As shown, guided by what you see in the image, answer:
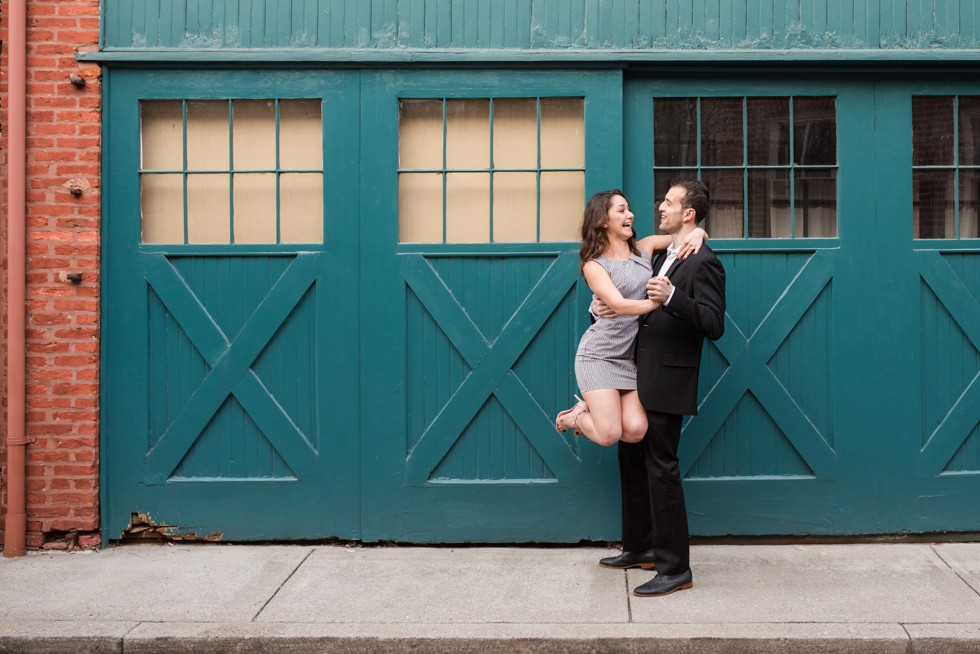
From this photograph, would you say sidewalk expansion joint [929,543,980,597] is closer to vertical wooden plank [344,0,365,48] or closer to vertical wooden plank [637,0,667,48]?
vertical wooden plank [637,0,667,48]

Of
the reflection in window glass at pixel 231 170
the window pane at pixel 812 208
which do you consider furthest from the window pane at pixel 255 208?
the window pane at pixel 812 208

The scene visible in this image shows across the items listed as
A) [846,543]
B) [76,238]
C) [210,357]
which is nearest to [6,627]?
[210,357]

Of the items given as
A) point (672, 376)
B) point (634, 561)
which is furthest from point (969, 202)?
point (634, 561)

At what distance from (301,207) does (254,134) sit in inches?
21.5

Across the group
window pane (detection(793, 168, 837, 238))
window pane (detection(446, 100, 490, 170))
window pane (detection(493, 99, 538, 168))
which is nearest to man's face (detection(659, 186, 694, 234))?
window pane (detection(493, 99, 538, 168))

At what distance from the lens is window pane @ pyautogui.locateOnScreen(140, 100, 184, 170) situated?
5750mm

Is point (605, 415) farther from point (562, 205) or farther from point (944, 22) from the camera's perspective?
point (944, 22)

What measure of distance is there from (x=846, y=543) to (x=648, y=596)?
1723 mm

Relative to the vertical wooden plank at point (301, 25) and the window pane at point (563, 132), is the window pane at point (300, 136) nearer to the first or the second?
the vertical wooden plank at point (301, 25)

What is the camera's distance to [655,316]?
4.84m

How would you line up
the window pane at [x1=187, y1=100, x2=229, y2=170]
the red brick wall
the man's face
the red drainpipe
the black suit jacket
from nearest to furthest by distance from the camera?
the black suit jacket
the man's face
the red drainpipe
the red brick wall
the window pane at [x1=187, y1=100, x2=229, y2=170]

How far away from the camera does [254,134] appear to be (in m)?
5.78

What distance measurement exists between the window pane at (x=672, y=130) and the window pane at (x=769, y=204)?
0.42 m

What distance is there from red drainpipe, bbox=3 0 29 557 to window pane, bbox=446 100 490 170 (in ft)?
8.28
